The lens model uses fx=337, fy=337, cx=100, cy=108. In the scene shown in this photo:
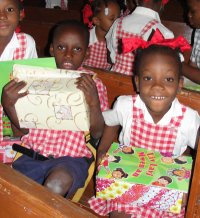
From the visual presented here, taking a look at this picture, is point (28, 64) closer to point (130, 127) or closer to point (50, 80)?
point (50, 80)

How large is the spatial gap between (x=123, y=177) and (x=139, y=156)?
0.14m

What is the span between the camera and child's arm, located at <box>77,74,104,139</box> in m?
1.37

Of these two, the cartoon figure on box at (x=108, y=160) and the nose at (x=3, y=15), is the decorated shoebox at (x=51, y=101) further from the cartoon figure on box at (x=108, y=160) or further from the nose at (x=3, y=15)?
the nose at (x=3, y=15)

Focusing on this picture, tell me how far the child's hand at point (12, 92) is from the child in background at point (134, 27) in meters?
1.26

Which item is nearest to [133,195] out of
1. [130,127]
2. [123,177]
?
[123,177]

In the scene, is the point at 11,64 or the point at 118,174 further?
the point at 11,64

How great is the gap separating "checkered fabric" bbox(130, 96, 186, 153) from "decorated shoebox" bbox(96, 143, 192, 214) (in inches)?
9.7

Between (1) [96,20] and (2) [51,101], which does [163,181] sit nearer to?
(2) [51,101]

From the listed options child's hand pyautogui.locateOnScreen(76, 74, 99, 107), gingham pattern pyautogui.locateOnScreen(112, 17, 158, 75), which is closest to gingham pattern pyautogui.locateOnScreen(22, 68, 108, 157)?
child's hand pyautogui.locateOnScreen(76, 74, 99, 107)

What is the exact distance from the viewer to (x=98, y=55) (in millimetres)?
3090

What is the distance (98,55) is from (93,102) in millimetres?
1692

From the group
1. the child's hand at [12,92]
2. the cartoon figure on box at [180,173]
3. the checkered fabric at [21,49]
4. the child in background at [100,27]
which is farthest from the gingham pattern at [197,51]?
the child's hand at [12,92]

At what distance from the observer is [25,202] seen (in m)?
0.85

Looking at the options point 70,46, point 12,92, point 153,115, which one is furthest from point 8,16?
point 153,115
